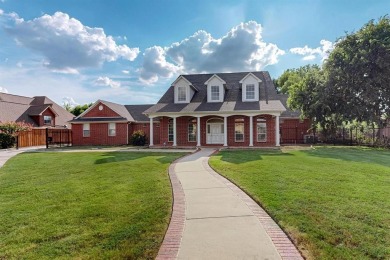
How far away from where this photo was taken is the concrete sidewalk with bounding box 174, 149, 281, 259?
384cm

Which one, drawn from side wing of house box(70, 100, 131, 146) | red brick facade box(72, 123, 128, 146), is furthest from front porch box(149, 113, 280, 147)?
side wing of house box(70, 100, 131, 146)

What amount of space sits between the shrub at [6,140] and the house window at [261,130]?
23182 millimetres

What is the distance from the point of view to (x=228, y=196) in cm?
676

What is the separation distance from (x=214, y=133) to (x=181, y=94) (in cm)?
468

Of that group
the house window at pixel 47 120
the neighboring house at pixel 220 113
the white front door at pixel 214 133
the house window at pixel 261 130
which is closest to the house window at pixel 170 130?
the neighboring house at pixel 220 113

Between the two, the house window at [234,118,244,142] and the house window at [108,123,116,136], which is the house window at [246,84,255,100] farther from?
the house window at [108,123,116,136]

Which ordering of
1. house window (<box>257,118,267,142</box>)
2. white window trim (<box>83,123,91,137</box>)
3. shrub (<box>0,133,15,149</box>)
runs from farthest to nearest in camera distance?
white window trim (<box>83,123,91,137</box>), shrub (<box>0,133,15,149</box>), house window (<box>257,118,267,142</box>)

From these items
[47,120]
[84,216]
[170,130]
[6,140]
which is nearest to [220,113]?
[170,130]

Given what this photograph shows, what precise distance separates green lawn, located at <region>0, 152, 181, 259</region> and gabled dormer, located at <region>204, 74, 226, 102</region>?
16227 mm

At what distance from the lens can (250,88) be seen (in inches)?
958

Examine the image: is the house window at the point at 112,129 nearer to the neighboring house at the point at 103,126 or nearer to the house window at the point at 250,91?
the neighboring house at the point at 103,126

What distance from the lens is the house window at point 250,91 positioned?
2430 cm

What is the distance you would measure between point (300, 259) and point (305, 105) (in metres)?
25.4

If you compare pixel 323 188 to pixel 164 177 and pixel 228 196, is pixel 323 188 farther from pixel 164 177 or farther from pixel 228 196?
pixel 164 177
